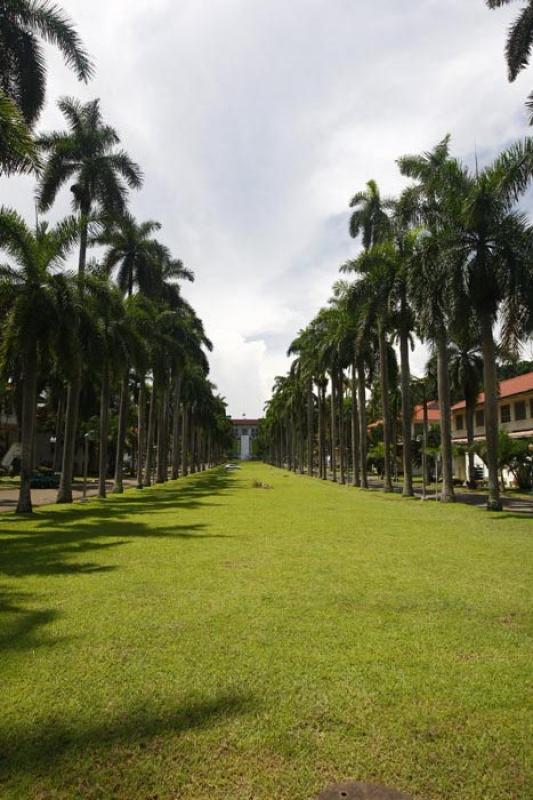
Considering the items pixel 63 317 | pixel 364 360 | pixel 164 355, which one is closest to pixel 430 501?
pixel 364 360

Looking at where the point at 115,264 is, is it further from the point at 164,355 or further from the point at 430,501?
the point at 430,501

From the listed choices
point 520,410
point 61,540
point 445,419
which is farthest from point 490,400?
point 520,410

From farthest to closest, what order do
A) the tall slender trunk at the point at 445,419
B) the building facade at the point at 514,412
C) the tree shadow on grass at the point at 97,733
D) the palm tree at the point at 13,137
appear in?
the building facade at the point at 514,412 < the tall slender trunk at the point at 445,419 < the palm tree at the point at 13,137 < the tree shadow on grass at the point at 97,733

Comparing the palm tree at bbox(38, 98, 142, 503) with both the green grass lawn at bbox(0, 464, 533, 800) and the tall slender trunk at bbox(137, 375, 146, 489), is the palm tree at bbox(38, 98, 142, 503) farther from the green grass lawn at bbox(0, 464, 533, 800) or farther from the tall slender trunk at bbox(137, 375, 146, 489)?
the green grass lawn at bbox(0, 464, 533, 800)

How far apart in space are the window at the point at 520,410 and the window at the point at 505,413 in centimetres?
88

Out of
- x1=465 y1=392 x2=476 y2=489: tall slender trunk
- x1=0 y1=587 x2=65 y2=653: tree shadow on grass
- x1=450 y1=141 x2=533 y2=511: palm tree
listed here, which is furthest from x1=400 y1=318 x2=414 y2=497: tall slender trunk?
x1=0 y1=587 x2=65 y2=653: tree shadow on grass

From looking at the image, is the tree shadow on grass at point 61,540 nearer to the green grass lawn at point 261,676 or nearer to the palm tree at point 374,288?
the green grass lawn at point 261,676

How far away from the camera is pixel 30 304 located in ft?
60.4

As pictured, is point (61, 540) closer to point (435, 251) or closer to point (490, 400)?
point (490, 400)

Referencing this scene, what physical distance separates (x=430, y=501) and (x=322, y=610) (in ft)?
64.0

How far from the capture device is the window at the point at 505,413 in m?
40.8

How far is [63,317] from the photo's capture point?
62.4 feet

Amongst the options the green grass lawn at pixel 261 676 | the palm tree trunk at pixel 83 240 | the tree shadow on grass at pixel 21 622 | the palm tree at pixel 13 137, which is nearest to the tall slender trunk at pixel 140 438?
the palm tree trunk at pixel 83 240

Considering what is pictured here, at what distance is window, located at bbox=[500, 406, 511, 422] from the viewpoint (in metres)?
40.8
